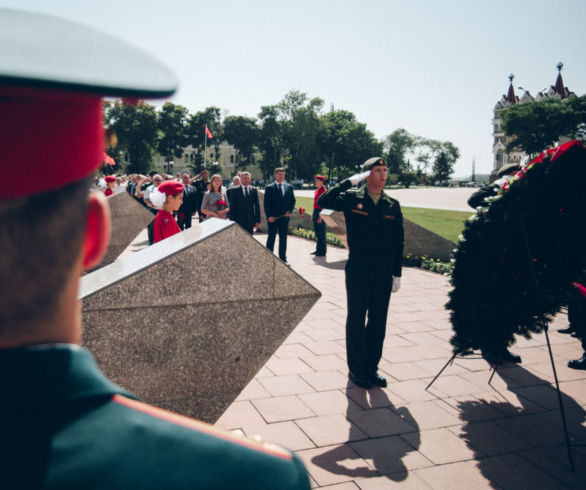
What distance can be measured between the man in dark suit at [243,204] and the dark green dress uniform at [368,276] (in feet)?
A: 19.5

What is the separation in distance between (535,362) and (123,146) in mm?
78429

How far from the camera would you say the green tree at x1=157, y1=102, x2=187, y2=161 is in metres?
85.8

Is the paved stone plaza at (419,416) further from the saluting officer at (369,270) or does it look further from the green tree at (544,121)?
the green tree at (544,121)

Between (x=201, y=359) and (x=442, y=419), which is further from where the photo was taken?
(x=442, y=419)

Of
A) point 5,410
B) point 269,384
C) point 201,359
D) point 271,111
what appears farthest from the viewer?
point 271,111

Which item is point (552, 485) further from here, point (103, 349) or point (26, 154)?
point (26, 154)

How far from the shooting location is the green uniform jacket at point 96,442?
2.21ft

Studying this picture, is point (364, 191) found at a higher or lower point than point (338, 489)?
higher

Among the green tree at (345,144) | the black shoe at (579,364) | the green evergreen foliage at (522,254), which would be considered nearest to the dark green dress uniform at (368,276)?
the green evergreen foliage at (522,254)

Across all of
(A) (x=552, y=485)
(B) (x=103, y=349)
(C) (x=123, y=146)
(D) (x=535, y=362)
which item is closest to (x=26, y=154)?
(B) (x=103, y=349)

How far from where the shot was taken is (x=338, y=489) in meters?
3.20

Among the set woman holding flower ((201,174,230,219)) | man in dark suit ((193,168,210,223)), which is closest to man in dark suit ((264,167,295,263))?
woman holding flower ((201,174,230,219))

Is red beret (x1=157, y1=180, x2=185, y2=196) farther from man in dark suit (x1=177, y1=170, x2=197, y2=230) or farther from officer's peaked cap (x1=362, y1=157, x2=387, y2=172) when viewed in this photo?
man in dark suit (x1=177, y1=170, x2=197, y2=230)

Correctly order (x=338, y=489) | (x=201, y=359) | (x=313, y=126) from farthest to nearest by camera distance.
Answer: (x=313, y=126) → (x=201, y=359) → (x=338, y=489)
